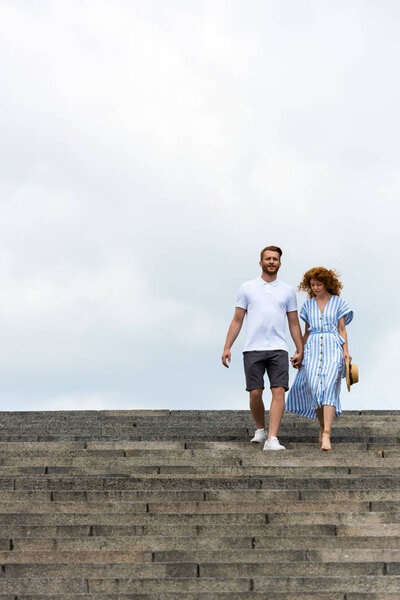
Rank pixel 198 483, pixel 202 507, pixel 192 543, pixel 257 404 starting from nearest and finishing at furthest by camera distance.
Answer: pixel 192 543 → pixel 202 507 → pixel 198 483 → pixel 257 404

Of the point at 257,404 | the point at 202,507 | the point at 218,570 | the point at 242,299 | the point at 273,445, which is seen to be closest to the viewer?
the point at 218,570

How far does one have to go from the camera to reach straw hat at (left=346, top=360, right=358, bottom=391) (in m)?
9.61

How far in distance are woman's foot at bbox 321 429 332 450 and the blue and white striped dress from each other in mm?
258

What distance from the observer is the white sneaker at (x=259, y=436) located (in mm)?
9977

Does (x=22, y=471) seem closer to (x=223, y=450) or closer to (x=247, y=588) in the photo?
(x=223, y=450)

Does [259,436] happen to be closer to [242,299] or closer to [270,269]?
[242,299]

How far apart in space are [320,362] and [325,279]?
747mm

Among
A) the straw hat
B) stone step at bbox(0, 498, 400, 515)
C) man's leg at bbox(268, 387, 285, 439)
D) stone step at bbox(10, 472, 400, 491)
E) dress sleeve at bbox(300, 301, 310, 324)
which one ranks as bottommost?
stone step at bbox(0, 498, 400, 515)

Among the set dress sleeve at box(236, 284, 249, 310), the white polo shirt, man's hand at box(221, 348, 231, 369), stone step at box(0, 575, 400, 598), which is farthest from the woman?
stone step at box(0, 575, 400, 598)

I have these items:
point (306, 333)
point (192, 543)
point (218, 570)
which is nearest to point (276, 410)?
point (306, 333)

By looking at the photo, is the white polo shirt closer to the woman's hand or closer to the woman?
the woman

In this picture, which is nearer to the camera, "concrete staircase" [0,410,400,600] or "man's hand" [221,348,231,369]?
"concrete staircase" [0,410,400,600]

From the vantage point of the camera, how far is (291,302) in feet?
32.9

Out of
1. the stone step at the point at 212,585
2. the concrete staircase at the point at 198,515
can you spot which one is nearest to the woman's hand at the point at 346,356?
the concrete staircase at the point at 198,515
